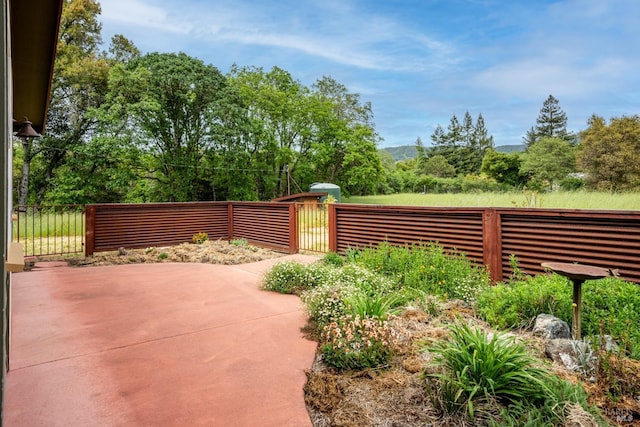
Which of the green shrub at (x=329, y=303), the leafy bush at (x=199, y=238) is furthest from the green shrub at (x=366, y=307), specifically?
the leafy bush at (x=199, y=238)

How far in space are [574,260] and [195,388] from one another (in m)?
3.66

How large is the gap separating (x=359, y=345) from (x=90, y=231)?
7.01 m

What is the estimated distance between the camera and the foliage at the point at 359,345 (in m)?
2.47

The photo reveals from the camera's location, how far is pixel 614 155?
61.9 ft

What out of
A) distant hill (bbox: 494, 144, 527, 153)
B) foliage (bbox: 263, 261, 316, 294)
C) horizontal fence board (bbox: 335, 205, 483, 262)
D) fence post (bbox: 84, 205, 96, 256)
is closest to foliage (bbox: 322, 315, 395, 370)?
foliage (bbox: 263, 261, 316, 294)

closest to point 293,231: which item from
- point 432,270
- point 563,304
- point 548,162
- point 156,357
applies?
point 432,270

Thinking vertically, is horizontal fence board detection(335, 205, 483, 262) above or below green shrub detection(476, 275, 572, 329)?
above

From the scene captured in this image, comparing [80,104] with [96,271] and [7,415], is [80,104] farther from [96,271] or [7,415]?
[7,415]

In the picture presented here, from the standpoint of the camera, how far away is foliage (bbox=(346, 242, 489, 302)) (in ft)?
12.8

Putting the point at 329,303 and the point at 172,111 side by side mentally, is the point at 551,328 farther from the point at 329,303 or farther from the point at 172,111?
the point at 172,111

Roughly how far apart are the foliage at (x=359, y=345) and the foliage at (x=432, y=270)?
1475 millimetres

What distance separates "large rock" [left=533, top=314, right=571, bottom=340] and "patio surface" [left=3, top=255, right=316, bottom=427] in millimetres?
1749

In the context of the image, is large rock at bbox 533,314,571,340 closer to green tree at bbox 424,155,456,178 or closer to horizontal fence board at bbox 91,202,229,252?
horizontal fence board at bbox 91,202,229,252

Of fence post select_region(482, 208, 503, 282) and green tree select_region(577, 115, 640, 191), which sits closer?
fence post select_region(482, 208, 503, 282)
